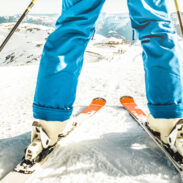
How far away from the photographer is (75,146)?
138cm

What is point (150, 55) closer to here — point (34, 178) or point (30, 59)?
point (34, 178)

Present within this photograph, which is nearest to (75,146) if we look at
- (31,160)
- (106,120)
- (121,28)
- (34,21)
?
(31,160)

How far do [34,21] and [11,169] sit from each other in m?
174

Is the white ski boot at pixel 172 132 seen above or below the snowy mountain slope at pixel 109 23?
above

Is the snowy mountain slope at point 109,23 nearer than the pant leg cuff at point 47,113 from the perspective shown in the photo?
No

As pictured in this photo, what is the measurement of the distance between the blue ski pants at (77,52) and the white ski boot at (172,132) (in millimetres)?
48

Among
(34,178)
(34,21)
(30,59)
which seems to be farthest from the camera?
(34,21)

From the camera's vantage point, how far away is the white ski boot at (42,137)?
112cm

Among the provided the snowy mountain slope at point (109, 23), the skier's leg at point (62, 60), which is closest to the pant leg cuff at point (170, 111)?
the skier's leg at point (62, 60)

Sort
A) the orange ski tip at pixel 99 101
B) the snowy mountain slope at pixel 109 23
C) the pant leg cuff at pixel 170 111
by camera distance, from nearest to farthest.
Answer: the pant leg cuff at pixel 170 111, the orange ski tip at pixel 99 101, the snowy mountain slope at pixel 109 23

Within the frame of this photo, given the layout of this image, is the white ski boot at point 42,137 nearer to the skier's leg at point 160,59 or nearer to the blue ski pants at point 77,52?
the blue ski pants at point 77,52

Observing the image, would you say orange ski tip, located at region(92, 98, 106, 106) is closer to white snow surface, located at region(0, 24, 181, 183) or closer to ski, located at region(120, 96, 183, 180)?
white snow surface, located at region(0, 24, 181, 183)

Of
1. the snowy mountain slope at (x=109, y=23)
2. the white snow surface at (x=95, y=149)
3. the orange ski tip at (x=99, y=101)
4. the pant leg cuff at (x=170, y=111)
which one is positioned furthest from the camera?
the snowy mountain slope at (x=109, y=23)

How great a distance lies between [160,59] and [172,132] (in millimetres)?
449
